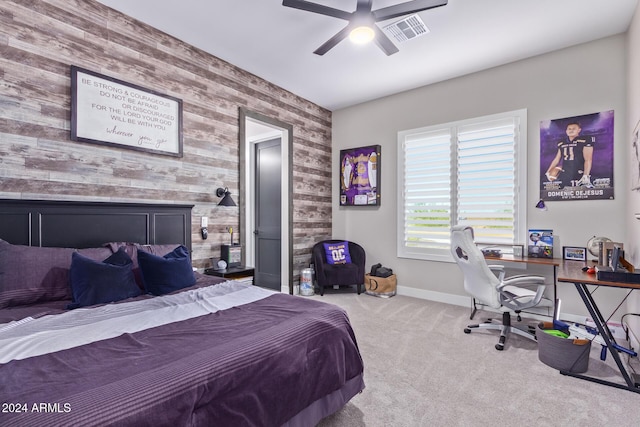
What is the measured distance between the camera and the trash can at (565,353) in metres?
→ 2.32

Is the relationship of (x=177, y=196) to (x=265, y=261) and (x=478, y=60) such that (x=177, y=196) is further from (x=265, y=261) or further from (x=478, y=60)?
(x=478, y=60)

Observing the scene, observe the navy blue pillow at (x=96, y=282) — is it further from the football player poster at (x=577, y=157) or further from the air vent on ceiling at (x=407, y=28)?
the football player poster at (x=577, y=157)

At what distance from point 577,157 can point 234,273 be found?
12.8 feet

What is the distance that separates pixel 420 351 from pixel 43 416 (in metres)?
2.60

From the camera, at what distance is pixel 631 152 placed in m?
2.79

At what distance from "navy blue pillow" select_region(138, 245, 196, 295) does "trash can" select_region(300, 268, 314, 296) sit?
2446 millimetres

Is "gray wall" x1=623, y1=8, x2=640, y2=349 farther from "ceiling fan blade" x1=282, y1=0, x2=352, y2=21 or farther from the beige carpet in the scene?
"ceiling fan blade" x1=282, y1=0, x2=352, y2=21

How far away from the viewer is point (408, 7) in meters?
2.40

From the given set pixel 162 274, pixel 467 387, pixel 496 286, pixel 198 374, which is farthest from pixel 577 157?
pixel 162 274

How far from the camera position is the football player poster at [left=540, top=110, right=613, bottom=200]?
125 inches

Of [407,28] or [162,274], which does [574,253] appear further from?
[162,274]

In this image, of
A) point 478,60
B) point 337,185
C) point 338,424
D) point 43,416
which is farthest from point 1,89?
point 478,60

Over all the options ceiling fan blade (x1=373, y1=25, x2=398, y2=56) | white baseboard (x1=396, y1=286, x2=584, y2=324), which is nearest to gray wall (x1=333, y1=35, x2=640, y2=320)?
white baseboard (x1=396, y1=286, x2=584, y2=324)

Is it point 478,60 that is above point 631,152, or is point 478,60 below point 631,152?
above
